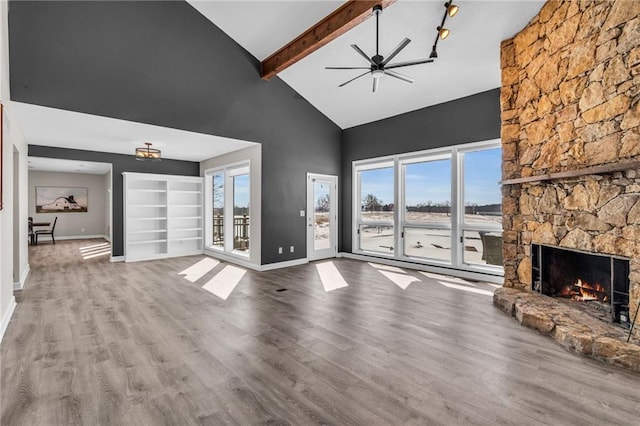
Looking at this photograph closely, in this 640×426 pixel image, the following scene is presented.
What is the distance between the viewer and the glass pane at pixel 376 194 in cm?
705

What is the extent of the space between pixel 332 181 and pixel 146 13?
15.8ft

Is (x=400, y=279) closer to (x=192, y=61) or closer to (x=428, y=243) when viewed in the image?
(x=428, y=243)

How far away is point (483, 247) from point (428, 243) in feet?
3.49

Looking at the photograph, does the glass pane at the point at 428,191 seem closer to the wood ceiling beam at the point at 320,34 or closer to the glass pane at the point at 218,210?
the wood ceiling beam at the point at 320,34

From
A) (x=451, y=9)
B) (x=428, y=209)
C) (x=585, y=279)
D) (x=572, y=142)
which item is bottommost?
(x=585, y=279)

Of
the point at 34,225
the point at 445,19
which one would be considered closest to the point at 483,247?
the point at 445,19

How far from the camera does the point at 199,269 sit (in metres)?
6.43

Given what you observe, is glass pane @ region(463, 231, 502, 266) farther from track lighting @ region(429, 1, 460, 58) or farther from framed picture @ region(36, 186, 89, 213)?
framed picture @ region(36, 186, 89, 213)

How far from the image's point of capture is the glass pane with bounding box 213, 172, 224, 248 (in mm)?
8156

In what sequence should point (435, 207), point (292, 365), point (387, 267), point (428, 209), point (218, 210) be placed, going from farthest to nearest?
point (218, 210), point (387, 267), point (428, 209), point (435, 207), point (292, 365)

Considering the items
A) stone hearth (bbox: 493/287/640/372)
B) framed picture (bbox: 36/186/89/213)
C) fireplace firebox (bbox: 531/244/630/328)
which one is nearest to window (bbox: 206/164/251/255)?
stone hearth (bbox: 493/287/640/372)

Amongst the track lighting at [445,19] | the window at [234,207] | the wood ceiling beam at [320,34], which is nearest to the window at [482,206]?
the track lighting at [445,19]

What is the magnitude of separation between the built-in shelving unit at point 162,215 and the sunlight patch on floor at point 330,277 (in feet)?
12.6

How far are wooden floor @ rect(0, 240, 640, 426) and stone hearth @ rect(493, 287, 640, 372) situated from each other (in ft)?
0.43
